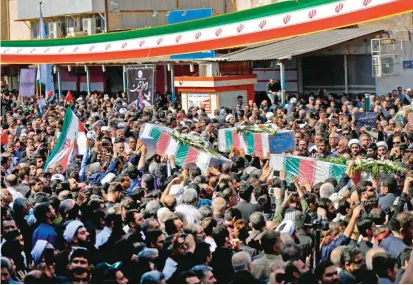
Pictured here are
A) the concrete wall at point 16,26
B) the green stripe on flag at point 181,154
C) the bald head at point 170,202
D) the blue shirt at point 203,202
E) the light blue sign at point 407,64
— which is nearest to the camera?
the bald head at point 170,202

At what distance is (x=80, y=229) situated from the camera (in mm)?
8688

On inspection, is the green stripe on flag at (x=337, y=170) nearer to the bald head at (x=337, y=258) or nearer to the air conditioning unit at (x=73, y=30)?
the bald head at (x=337, y=258)

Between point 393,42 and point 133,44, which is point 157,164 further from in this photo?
point 393,42

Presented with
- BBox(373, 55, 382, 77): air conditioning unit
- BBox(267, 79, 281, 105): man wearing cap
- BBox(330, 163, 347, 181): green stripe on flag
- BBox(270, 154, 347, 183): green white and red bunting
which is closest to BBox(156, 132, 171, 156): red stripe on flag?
BBox(270, 154, 347, 183): green white and red bunting

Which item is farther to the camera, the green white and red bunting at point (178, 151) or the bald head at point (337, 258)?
the green white and red bunting at point (178, 151)

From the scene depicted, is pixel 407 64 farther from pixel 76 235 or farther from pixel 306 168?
pixel 76 235

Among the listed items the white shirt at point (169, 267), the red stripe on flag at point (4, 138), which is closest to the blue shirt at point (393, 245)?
the white shirt at point (169, 267)

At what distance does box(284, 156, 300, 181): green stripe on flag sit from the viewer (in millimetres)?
13219

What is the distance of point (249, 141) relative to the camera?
15.9 meters

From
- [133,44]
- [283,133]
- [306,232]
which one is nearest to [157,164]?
[283,133]

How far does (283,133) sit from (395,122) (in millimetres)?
2852

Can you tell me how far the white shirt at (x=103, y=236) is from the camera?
29.4 feet

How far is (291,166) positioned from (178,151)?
2164 millimetres

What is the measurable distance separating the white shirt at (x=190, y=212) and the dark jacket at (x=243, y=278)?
8.22ft
